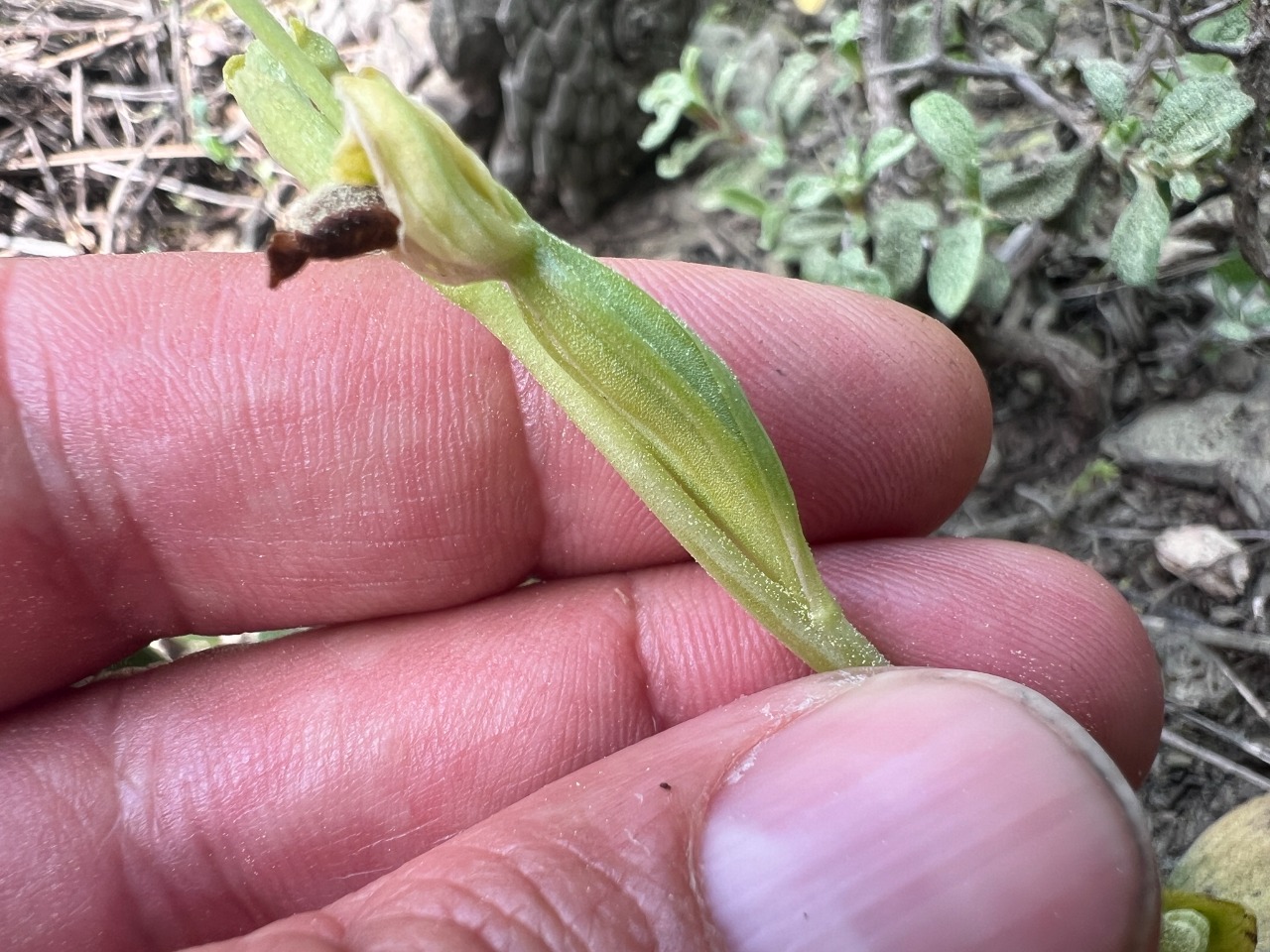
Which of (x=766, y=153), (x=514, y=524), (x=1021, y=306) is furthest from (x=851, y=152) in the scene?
(x=514, y=524)

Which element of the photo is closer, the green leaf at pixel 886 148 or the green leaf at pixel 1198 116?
the green leaf at pixel 1198 116

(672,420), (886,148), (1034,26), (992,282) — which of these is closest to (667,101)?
(886,148)

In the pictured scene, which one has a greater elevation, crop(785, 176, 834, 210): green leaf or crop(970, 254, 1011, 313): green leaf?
crop(785, 176, 834, 210): green leaf

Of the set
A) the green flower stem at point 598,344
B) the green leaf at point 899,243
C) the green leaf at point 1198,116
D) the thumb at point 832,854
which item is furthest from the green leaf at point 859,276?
the thumb at point 832,854

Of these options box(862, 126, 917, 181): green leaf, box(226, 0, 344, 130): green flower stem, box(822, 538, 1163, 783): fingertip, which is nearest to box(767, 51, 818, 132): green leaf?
box(862, 126, 917, 181): green leaf

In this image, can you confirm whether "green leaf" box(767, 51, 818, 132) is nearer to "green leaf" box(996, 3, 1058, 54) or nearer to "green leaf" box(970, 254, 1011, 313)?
"green leaf" box(996, 3, 1058, 54)

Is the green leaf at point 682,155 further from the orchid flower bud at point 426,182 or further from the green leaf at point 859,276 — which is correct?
the orchid flower bud at point 426,182
